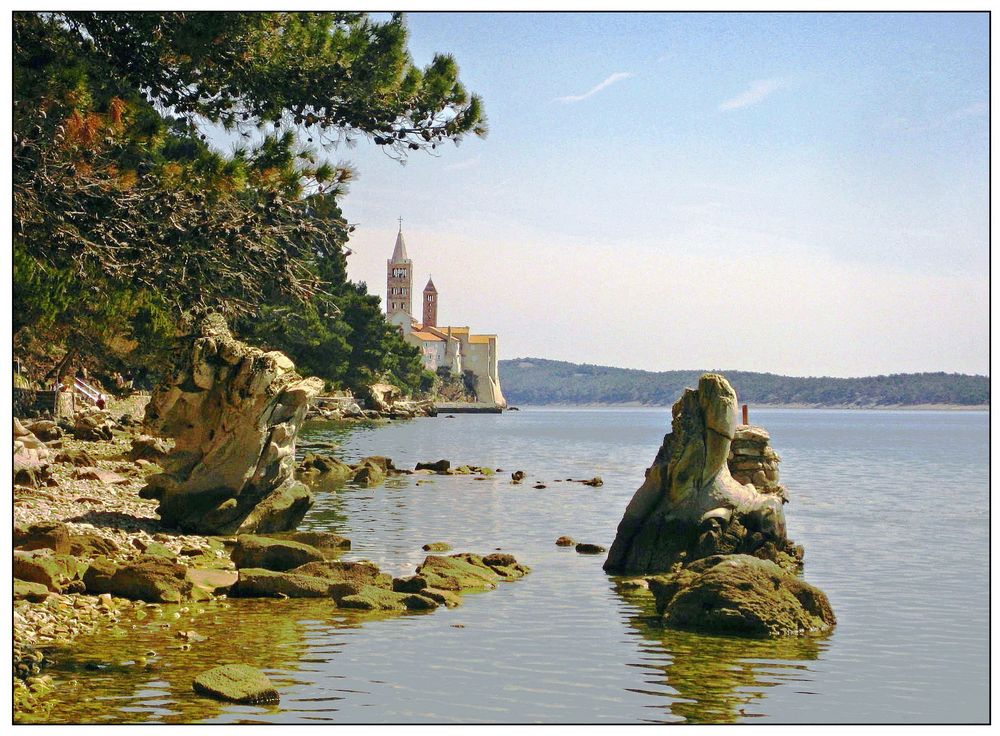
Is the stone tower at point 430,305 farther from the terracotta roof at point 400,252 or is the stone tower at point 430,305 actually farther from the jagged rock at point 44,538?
the jagged rock at point 44,538

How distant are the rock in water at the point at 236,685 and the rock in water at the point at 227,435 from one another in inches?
426

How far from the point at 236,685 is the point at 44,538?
7.40 m

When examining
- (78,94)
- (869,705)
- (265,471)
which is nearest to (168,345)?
(265,471)

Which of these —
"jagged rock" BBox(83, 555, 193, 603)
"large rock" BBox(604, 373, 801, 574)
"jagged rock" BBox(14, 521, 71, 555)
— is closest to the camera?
"jagged rock" BBox(83, 555, 193, 603)

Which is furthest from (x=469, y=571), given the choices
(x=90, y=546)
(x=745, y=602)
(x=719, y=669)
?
(x=719, y=669)

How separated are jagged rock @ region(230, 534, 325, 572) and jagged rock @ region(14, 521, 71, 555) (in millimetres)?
2469

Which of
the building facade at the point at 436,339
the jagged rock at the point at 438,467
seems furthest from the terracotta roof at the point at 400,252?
the jagged rock at the point at 438,467

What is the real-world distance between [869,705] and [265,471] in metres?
13.2

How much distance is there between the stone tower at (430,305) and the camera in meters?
194

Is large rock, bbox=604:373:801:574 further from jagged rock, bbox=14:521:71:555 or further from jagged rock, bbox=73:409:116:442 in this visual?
jagged rock, bbox=73:409:116:442

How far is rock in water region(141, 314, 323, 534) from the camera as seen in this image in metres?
22.2

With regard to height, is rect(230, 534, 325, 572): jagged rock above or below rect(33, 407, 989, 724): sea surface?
above

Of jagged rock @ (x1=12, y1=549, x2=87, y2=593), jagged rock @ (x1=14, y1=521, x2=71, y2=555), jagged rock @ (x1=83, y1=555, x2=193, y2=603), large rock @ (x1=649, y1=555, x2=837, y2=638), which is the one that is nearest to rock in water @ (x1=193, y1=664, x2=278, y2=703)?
jagged rock @ (x1=83, y1=555, x2=193, y2=603)

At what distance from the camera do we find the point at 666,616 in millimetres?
15344
